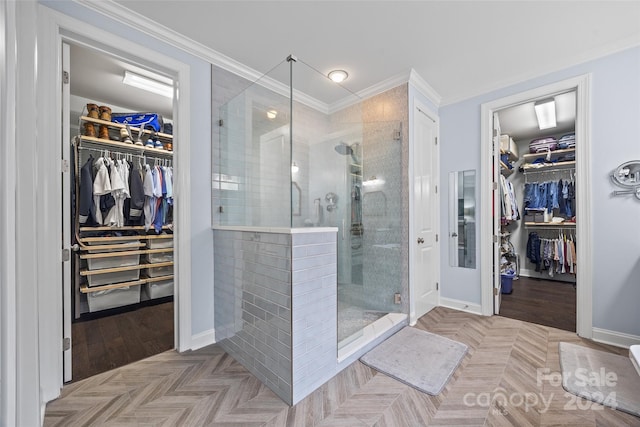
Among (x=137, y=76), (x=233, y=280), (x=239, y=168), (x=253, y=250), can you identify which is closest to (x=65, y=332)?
(x=233, y=280)

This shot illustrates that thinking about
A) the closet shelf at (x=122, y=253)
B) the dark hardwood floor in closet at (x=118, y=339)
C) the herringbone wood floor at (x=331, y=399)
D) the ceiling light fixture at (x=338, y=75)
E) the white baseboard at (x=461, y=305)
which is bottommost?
the dark hardwood floor in closet at (x=118, y=339)

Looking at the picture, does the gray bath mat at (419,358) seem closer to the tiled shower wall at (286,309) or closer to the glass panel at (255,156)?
the tiled shower wall at (286,309)

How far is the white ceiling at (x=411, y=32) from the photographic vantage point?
69.7 inches

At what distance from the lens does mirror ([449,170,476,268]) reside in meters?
2.94

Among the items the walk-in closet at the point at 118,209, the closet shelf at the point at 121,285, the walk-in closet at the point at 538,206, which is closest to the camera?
the walk-in closet at the point at 118,209

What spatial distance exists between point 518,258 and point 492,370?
3.70 metres

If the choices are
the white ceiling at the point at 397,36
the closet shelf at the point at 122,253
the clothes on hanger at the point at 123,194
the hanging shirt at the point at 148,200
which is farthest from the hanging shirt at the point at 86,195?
the white ceiling at the point at 397,36

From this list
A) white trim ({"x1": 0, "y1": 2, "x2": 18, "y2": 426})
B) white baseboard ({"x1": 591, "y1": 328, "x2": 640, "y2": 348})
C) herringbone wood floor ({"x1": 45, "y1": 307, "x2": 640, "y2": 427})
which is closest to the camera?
white trim ({"x1": 0, "y1": 2, "x2": 18, "y2": 426})

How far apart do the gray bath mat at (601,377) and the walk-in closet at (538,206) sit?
4.67ft

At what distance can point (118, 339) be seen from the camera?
93.6 inches

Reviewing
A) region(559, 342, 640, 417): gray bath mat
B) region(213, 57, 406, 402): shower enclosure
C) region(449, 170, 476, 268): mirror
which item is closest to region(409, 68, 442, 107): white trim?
region(213, 57, 406, 402): shower enclosure

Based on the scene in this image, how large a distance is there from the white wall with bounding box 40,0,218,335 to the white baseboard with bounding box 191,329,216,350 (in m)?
0.03

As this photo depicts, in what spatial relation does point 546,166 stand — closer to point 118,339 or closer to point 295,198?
point 295,198

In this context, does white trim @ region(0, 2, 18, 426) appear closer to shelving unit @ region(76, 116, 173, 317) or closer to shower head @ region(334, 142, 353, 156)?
shower head @ region(334, 142, 353, 156)
